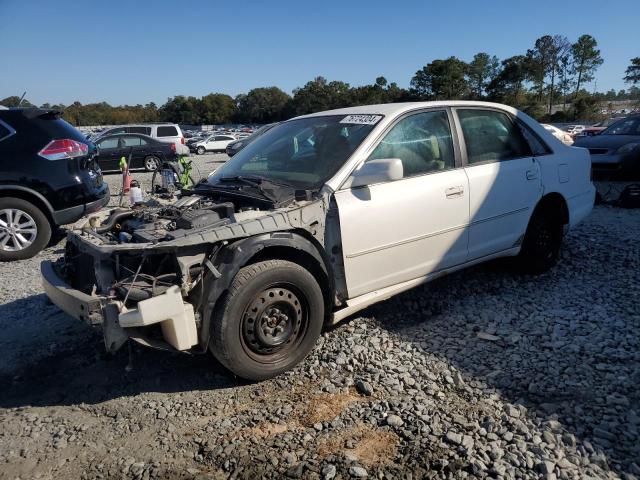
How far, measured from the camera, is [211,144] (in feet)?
116

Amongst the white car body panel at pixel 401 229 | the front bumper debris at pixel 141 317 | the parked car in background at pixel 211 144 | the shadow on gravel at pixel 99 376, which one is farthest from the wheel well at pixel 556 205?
the parked car in background at pixel 211 144

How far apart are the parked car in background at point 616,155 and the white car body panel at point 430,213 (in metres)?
5.75

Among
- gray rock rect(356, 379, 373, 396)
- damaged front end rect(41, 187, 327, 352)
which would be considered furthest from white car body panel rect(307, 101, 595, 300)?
gray rock rect(356, 379, 373, 396)

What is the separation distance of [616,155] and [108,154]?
53.3 ft

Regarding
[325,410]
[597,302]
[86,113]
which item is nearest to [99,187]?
[325,410]

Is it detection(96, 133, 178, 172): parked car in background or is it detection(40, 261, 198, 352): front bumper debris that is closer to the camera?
detection(40, 261, 198, 352): front bumper debris

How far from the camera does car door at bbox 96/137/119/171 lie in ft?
59.3

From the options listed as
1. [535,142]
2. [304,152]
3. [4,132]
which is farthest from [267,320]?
[4,132]

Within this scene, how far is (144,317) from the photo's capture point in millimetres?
2621

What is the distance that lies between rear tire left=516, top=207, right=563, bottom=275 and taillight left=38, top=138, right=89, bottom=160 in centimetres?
543

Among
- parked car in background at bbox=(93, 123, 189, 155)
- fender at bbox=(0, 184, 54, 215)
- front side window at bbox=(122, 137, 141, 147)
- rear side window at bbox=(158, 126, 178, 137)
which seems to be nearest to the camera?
fender at bbox=(0, 184, 54, 215)

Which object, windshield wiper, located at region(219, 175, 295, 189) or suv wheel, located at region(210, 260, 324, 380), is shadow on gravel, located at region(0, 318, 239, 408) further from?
windshield wiper, located at region(219, 175, 295, 189)

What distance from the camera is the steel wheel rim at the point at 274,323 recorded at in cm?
301

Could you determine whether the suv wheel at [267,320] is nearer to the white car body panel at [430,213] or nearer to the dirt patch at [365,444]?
the white car body panel at [430,213]
